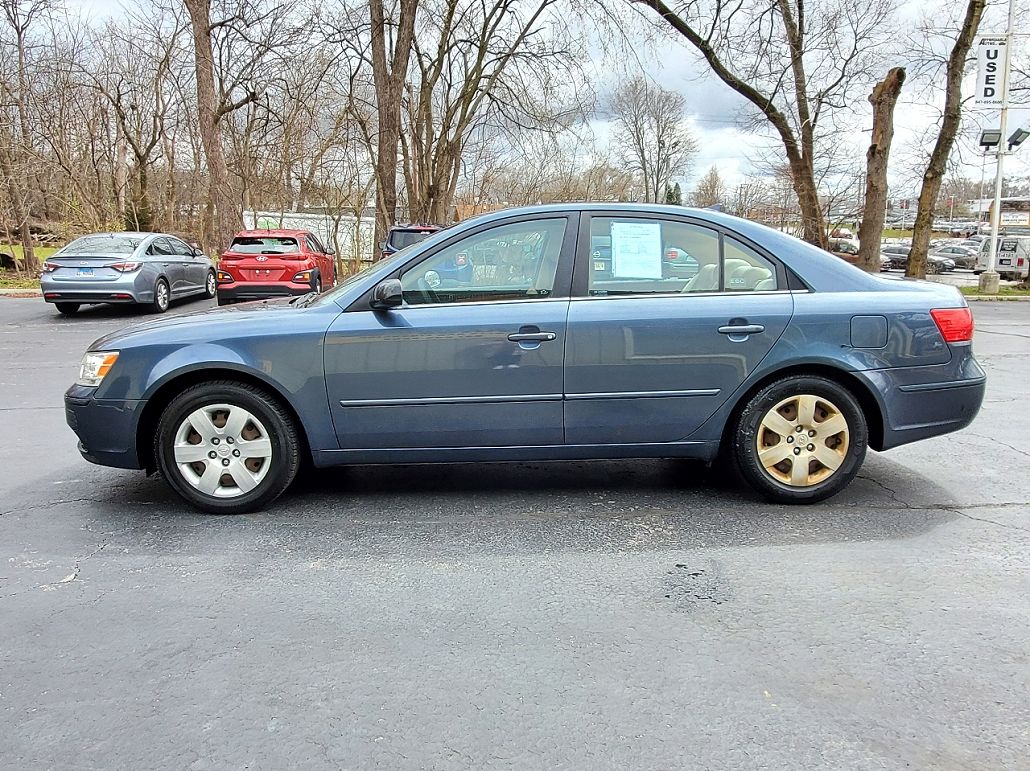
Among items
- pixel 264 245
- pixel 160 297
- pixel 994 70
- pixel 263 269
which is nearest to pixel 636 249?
pixel 263 269

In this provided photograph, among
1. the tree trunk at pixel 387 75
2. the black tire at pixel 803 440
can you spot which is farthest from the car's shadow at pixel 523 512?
the tree trunk at pixel 387 75

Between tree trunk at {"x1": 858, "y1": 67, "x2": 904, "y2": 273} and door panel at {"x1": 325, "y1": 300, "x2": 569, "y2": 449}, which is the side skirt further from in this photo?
tree trunk at {"x1": 858, "y1": 67, "x2": 904, "y2": 273}

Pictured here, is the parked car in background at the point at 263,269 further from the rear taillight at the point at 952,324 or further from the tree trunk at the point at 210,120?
the rear taillight at the point at 952,324

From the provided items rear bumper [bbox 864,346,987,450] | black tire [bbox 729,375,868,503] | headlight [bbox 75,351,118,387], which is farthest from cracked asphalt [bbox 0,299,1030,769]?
headlight [bbox 75,351,118,387]

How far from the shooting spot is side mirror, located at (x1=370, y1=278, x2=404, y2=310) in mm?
3914

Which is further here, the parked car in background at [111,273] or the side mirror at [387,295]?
the parked car in background at [111,273]

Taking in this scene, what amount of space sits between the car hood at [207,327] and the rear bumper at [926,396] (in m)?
3.04

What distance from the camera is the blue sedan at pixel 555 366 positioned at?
13.0 feet

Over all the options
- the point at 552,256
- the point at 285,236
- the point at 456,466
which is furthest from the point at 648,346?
the point at 285,236

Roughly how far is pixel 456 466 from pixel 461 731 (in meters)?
2.74

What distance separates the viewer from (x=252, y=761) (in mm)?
2174

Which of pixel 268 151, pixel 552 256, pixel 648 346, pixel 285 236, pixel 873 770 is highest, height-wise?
pixel 268 151

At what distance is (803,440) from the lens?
4129mm

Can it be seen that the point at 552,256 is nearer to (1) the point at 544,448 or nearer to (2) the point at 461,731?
(1) the point at 544,448
